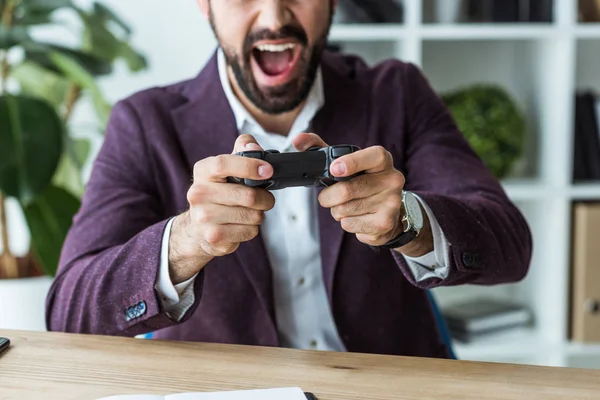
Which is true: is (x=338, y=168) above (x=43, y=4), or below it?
below

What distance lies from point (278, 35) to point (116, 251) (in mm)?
456

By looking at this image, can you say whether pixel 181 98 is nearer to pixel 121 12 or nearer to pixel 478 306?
pixel 121 12

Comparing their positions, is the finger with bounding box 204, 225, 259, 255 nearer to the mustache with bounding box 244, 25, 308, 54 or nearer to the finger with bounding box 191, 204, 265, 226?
the finger with bounding box 191, 204, 265, 226

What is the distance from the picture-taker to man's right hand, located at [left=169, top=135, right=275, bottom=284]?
0.85m

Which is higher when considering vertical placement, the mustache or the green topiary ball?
the mustache

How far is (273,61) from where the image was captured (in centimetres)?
135

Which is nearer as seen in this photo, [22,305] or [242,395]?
[242,395]

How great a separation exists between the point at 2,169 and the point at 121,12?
863 mm

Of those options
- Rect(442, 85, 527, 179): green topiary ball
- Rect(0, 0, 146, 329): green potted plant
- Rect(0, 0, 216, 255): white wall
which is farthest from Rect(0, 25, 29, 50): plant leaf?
Rect(442, 85, 527, 179): green topiary ball

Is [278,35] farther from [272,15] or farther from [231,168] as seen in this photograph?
[231,168]

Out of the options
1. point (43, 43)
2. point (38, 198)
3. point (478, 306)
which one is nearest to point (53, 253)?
point (38, 198)

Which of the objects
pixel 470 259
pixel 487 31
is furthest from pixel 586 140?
pixel 470 259

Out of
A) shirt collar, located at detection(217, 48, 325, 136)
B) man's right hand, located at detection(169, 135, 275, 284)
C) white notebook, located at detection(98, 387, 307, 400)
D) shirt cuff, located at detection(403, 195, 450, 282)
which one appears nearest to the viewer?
white notebook, located at detection(98, 387, 307, 400)

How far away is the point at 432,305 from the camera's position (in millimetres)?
1343
